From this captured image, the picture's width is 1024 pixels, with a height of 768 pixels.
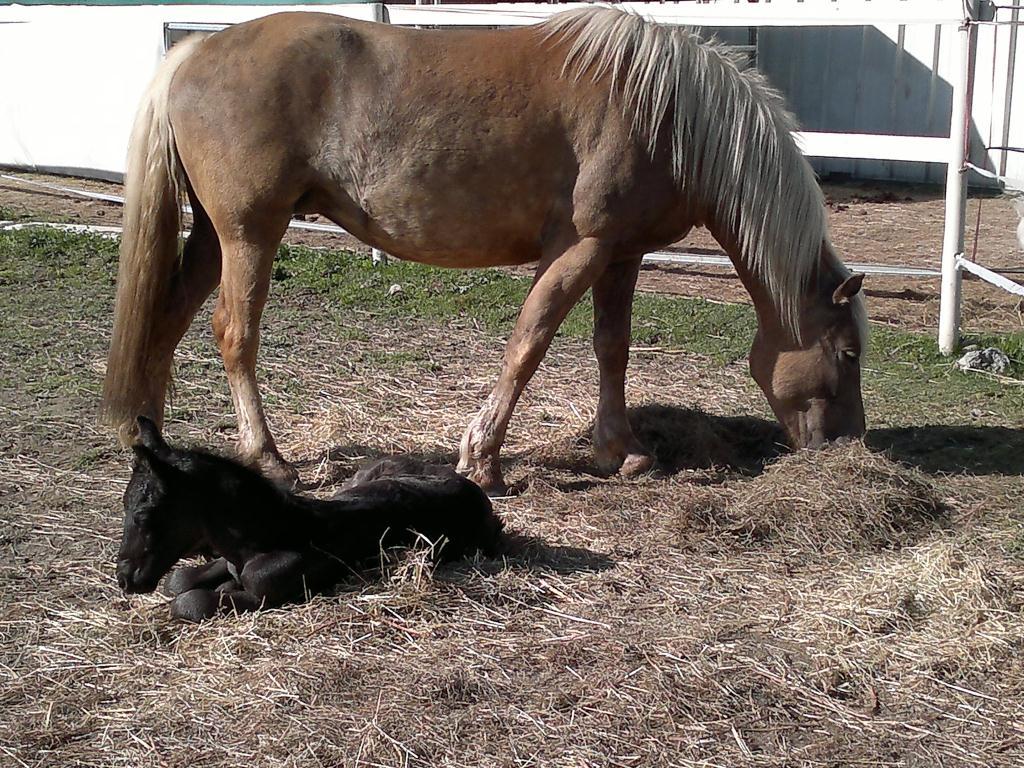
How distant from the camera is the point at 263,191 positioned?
5.13 metres

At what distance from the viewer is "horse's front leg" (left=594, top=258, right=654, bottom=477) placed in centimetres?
556

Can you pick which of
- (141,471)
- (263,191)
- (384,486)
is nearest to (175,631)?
(141,471)

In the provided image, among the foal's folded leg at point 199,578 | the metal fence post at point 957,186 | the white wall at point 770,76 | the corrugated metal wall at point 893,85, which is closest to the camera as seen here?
the foal's folded leg at point 199,578

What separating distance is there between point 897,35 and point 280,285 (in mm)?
8434

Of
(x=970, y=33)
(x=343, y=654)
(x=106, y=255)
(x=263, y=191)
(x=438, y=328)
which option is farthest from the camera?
(x=106, y=255)

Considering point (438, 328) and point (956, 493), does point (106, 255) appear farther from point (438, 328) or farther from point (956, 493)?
point (956, 493)

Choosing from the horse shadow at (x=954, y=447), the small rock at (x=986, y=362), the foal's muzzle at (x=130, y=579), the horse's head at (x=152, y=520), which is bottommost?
the horse shadow at (x=954, y=447)

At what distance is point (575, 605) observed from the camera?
13.4ft

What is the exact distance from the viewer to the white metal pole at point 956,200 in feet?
23.5

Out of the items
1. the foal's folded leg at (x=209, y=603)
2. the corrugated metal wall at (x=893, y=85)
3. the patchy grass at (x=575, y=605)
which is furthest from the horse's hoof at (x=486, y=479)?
the corrugated metal wall at (x=893, y=85)

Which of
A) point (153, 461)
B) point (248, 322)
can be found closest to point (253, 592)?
point (153, 461)

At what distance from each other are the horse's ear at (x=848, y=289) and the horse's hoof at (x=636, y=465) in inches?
43.7

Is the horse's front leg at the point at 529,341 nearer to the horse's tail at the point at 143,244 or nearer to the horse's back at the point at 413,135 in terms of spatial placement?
the horse's back at the point at 413,135

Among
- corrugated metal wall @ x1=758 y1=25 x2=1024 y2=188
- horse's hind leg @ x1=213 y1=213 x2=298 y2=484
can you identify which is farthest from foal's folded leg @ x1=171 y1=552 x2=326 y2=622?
corrugated metal wall @ x1=758 y1=25 x2=1024 y2=188
